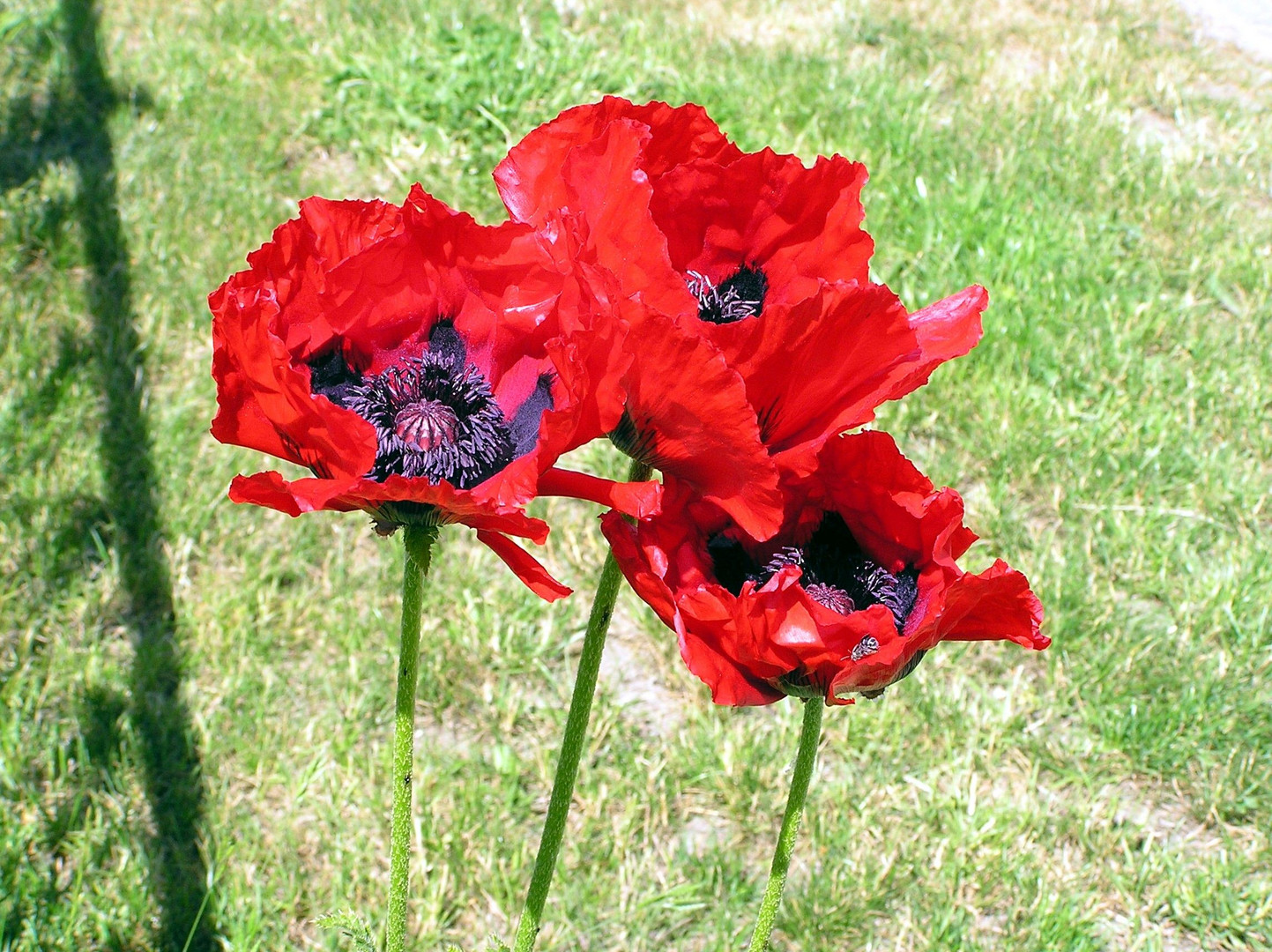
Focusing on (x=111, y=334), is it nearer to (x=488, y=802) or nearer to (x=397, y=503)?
(x=488, y=802)

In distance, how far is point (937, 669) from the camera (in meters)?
3.02

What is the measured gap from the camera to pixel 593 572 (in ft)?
10.5

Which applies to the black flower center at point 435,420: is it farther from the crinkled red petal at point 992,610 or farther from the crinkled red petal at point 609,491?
the crinkled red petal at point 992,610

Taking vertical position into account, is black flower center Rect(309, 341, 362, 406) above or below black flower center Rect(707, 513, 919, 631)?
above

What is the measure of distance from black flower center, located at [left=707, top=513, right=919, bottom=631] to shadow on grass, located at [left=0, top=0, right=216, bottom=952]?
4.60ft

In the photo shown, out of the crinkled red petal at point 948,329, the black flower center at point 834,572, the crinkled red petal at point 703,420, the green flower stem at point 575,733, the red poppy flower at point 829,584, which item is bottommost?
the green flower stem at point 575,733

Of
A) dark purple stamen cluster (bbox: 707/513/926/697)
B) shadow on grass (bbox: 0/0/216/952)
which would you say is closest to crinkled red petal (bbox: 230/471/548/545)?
dark purple stamen cluster (bbox: 707/513/926/697)

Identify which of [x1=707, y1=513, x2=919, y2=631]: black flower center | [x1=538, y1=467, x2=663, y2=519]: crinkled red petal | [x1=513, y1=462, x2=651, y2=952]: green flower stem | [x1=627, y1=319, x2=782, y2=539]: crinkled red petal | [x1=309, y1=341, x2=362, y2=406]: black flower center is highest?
[x1=627, y1=319, x2=782, y2=539]: crinkled red petal

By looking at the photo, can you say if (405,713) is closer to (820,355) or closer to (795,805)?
(795,805)

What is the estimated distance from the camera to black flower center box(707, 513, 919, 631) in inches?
49.1

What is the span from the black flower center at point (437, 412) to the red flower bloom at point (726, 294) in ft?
0.49

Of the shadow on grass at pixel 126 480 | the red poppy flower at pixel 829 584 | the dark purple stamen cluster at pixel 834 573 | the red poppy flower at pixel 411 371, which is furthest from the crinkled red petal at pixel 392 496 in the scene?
the shadow on grass at pixel 126 480

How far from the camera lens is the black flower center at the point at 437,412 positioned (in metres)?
1.17

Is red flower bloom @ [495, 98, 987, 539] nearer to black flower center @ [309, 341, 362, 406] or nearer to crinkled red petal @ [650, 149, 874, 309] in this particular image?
crinkled red petal @ [650, 149, 874, 309]
